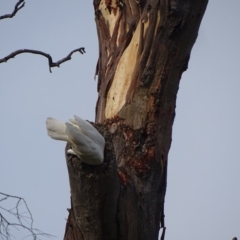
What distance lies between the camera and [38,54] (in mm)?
4020

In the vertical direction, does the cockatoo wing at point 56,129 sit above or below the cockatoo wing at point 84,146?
above

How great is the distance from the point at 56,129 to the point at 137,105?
3.18ft

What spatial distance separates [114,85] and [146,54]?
27 centimetres

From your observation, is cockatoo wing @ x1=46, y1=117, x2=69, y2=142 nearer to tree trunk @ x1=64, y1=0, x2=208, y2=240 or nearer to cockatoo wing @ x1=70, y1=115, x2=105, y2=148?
cockatoo wing @ x1=70, y1=115, x2=105, y2=148

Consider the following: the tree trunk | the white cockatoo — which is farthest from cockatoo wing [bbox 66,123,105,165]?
the tree trunk

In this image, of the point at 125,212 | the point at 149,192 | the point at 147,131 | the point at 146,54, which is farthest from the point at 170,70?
the point at 125,212

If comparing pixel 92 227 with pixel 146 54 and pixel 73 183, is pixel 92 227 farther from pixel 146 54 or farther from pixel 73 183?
pixel 146 54

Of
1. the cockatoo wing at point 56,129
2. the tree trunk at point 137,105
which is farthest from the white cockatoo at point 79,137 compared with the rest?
the tree trunk at point 137,105

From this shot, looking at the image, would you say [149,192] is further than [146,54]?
No

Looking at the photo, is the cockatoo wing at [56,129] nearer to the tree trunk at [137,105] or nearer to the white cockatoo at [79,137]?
the white cockatoo at [79,137]

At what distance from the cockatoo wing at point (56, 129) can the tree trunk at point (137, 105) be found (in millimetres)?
271

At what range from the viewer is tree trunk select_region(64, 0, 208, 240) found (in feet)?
9.41

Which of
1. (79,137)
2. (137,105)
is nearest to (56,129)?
(79,137)

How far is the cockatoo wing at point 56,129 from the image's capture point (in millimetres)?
A: 2500
